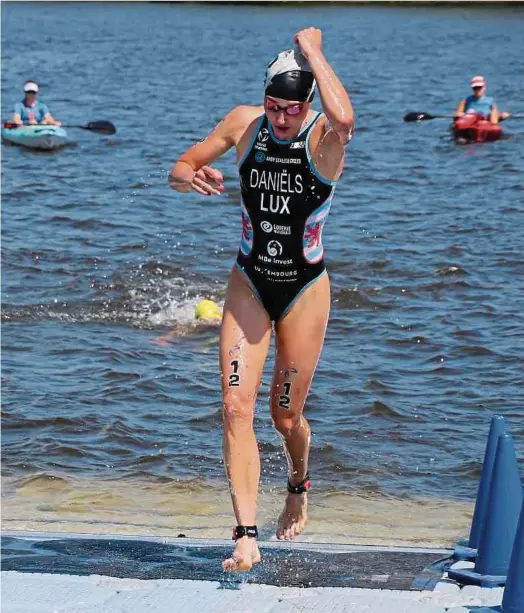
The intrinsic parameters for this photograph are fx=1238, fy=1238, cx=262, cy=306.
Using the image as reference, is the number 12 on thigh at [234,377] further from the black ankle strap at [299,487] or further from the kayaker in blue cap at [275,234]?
the black ankle strap at [299,487]

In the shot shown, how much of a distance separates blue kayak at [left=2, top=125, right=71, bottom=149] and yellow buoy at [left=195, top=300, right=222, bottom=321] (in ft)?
37.7

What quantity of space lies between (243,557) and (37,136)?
1903cm

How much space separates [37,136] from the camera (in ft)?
76.8

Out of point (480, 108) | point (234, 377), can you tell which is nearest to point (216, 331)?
point (234, 377)

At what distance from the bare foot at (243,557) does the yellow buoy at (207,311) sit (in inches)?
286

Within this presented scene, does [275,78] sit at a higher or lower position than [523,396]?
higher

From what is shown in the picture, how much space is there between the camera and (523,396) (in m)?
10.4

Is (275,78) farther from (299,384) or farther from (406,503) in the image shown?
(406,503)

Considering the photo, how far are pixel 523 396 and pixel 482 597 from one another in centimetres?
507

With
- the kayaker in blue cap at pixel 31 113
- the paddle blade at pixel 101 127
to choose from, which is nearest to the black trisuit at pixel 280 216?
the paddle blade at pixel 101 127

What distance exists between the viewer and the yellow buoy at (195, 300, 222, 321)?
12.7 meters

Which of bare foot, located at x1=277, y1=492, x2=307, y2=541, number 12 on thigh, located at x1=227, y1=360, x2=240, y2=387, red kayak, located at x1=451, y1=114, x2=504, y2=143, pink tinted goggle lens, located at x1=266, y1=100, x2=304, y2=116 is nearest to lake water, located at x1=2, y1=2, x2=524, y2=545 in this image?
red kayak, located at x1=451, y1=114, x2=504, y2=143

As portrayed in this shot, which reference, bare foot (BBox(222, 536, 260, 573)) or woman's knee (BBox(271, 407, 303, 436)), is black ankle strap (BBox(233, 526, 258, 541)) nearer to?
bare foot (BBox(222, 536, 260, 573))

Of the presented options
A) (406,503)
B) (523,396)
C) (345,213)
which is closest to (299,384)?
(406,503)
